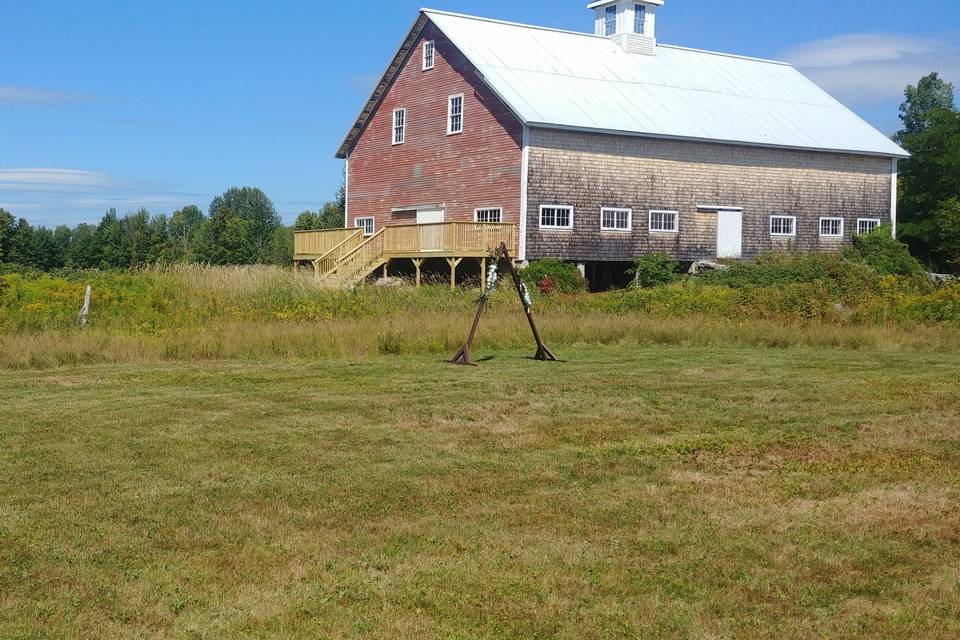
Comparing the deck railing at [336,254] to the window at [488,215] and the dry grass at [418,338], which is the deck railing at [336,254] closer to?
the window at [488,215]

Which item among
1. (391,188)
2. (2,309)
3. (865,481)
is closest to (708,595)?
(865,481)

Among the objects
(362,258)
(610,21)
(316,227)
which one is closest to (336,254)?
(362,258)

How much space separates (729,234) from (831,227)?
4.26 m

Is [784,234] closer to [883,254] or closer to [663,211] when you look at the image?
[883,254]

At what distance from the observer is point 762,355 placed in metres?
17.2

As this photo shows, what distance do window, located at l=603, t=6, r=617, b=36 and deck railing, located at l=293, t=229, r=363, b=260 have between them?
12236 millimetres

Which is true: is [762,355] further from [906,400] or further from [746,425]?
[746,425]

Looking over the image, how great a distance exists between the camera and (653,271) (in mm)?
33188

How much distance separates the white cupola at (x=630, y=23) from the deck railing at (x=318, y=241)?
39.1 ft

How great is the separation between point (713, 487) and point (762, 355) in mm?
9600

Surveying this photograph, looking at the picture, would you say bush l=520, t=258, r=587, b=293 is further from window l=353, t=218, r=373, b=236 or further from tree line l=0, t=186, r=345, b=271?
tree line l=0, t=186, r=345, b=271

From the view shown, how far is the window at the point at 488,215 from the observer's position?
32875 millimetres

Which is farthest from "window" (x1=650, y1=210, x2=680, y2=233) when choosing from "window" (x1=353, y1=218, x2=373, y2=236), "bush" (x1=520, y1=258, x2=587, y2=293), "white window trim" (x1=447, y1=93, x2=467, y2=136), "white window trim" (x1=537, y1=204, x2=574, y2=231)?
"window" (x1=353, y1=218, x2=373, y2=236)

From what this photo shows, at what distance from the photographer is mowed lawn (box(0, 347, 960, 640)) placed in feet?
17.9
